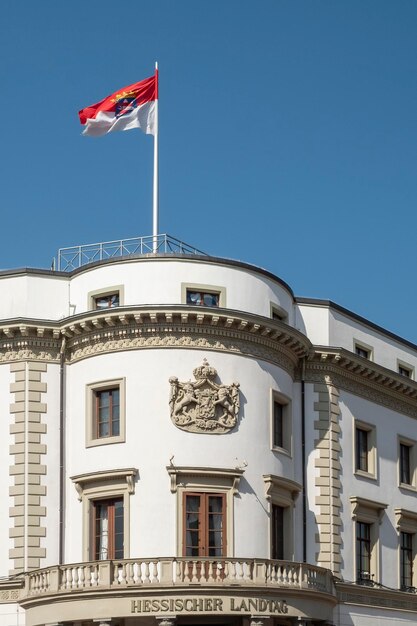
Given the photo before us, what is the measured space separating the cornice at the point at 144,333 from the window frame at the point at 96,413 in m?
1.35

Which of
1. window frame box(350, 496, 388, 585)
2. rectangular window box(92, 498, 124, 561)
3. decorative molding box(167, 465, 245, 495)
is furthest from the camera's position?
window frame box(350, 496, 388, 585)

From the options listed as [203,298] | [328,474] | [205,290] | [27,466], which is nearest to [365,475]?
[328,474]

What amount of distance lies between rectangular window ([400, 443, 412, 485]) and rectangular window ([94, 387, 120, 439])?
1727cm

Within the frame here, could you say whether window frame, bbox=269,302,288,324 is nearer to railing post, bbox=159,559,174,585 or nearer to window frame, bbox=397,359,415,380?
window frame, bbox=397,359,415,380

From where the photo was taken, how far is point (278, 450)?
187ft

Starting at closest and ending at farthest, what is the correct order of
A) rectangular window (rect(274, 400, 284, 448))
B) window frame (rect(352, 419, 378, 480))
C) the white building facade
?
the white building facade → rectangular window (rect(274, 400, 284, 448)) → window frame (rect(352, 419, 378, 480))

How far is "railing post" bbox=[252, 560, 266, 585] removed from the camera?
5250 cm

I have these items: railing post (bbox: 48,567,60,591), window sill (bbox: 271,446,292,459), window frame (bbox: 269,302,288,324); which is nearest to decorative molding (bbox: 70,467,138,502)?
railing post (bbox: 48,567,60,591)

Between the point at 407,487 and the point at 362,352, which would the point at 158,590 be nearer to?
the point at 362,352

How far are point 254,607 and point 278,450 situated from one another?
7315 millimetres

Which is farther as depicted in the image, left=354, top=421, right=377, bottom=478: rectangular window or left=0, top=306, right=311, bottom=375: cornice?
left=354, top=421, right=377, bottom=478: rectangular window

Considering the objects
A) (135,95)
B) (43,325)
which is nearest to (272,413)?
(43,325)

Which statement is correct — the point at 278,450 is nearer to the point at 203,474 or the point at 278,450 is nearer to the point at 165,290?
the point at 203,474

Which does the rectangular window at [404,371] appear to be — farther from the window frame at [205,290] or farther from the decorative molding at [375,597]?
the window frame at [205,290]
